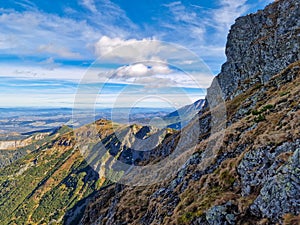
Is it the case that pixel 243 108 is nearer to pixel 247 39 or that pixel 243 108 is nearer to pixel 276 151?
pixel 276 151

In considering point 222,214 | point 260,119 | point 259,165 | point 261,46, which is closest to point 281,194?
point 259,165

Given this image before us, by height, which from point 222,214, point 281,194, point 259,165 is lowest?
point 222,214

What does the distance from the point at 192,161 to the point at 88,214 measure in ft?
158

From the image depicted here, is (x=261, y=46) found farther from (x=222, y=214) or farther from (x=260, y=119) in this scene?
(x=222, y=214)

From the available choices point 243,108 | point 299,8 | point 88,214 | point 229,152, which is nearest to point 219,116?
point 243,108

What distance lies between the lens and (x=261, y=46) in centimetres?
8600

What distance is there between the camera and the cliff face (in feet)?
235

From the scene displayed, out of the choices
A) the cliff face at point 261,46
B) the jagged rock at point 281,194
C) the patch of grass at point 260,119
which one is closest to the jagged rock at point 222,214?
the jagged rock at point 281,194

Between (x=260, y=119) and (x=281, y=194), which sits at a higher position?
(x=260, y=119)

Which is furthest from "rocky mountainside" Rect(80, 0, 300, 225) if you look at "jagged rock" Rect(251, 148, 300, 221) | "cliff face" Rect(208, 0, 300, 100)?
"cliff face" Rect(208, 0, 300, 100)

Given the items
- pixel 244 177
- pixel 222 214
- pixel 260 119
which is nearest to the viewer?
pixel 222 214

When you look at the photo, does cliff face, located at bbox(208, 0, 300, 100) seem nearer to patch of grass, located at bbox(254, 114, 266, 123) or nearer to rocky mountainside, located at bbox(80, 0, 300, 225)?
rocky mountainside, located at bbox(80, 0, 300, 225)

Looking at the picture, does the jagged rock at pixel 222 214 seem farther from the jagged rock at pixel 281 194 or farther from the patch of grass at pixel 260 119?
the patch of grass at pixel 260 119

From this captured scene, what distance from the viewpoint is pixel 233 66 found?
359ft
